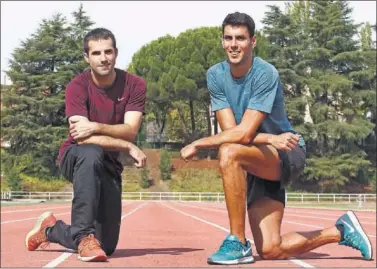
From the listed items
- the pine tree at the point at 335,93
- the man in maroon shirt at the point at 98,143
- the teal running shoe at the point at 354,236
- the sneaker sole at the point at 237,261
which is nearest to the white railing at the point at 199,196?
the pine tree at the point at 335,93

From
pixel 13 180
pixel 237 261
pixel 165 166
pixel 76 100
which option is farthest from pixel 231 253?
pixel 165 166

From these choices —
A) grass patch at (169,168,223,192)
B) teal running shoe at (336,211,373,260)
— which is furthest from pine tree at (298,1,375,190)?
teal running shoe at (336,211,373,260)

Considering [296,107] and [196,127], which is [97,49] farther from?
[196,127]

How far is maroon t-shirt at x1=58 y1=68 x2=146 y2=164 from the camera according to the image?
4.68 meters

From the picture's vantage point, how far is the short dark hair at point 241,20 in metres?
4.30

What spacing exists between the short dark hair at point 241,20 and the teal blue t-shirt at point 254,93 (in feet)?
0.79

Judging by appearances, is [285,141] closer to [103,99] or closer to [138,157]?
[138,157]

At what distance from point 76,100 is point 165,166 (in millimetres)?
49368

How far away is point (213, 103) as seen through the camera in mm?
4496

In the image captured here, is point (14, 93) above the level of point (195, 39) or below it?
below

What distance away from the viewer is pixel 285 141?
4199mm

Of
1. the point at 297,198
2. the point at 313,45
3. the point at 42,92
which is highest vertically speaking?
the point at 313,45

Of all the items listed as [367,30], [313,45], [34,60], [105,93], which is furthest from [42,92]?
[105,93]

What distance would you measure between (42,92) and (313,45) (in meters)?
21.1
